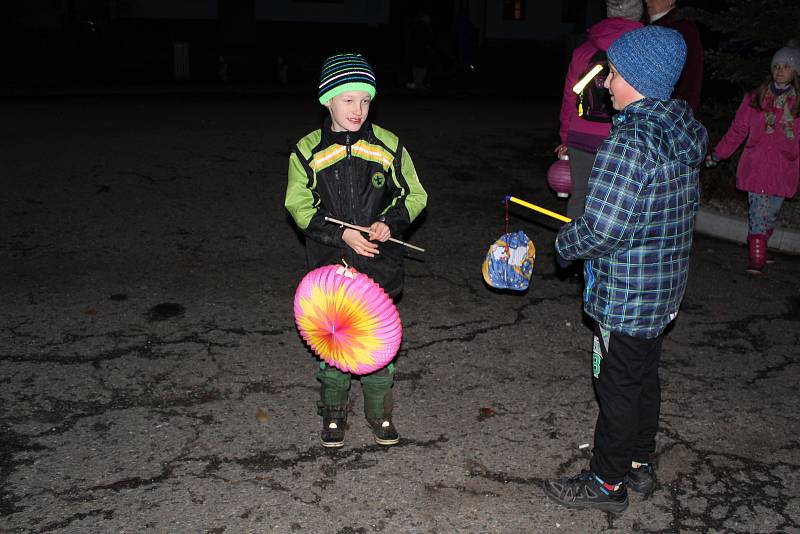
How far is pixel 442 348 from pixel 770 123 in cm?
313

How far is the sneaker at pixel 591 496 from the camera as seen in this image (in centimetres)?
370

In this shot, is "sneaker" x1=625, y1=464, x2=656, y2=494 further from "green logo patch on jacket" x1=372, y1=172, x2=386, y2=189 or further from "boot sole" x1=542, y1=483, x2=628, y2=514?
"green logo patch on jacket" x1=372, y1=172, x2=386, y2=189

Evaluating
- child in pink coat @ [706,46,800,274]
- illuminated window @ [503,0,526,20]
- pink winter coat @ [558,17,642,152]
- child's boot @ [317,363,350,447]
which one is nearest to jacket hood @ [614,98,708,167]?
pink winter coat @ [558,17,642,152]

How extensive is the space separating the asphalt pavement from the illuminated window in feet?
87.9

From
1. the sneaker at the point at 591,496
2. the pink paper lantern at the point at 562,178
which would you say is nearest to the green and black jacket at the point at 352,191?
the sneaker at the point at 591,496

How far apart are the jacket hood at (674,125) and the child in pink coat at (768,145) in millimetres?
3095

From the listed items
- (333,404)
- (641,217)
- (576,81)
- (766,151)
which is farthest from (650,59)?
(766,151)

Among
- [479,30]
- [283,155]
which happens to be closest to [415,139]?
[283,155]

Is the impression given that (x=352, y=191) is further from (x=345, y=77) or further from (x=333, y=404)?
(x=333, y=404)

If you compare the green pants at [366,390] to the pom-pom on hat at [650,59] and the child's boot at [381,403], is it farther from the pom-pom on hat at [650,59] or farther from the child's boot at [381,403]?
the pom-pom on hat at [650,59]

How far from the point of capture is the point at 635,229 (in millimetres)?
3244

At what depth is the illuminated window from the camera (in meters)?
33.8

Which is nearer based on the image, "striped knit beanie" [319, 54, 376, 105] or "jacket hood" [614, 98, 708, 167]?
"jacket hood" [614, 98, 708, 167]

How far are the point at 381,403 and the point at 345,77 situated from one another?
159 centimetres
